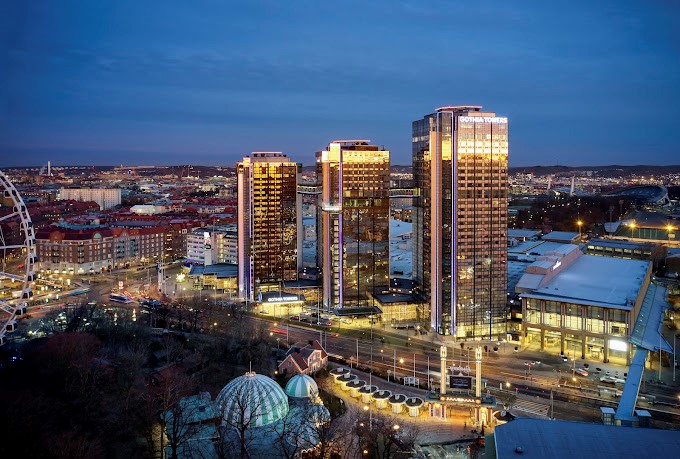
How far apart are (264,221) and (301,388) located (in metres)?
25.0

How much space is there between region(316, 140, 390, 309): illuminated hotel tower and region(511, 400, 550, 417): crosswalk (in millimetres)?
18046

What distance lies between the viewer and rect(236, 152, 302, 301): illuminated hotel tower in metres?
50.1

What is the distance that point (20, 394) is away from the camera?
848 inches

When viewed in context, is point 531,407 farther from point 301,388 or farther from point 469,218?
point 469,218

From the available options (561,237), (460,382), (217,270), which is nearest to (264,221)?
(217,270)

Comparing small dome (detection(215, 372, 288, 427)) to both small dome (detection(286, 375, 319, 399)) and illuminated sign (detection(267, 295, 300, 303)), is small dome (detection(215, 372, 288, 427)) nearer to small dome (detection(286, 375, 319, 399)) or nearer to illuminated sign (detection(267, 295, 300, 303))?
small dome (detection(286, 375, 319, 399))

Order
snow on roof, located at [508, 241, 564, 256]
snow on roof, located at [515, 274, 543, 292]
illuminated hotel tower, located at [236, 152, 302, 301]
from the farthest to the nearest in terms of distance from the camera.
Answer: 1. snow on roof, located at [508, 241, 564, 256]
2. illuminated hotel tower, located at [236, 152, 302, 301]
3. snow on roof, located at [515, 274, 543, 292]

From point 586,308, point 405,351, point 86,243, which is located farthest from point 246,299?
point 586,308

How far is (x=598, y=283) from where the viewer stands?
130 ft

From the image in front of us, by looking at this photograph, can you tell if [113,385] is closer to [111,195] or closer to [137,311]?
[137,311]

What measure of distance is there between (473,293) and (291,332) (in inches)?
475

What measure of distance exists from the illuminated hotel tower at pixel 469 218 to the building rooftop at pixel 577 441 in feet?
58.3

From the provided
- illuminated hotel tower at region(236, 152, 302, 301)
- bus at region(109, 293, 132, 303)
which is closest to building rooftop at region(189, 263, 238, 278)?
illuminated hotel tower at region(236, 152, 302, 301)

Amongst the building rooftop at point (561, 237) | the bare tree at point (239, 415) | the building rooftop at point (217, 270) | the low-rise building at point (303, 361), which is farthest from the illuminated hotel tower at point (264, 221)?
the building rooftop at point (561, 237)
